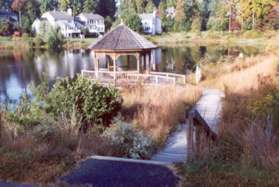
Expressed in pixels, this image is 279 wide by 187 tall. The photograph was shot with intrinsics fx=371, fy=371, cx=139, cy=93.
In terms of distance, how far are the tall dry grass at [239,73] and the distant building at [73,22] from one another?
49851 mm

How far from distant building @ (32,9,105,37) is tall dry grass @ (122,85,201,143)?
5349 cm

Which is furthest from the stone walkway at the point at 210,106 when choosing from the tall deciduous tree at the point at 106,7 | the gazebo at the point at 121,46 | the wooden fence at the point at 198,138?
the tall deciduous tree at the point at 106,7

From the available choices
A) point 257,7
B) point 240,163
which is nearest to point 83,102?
point 240,163

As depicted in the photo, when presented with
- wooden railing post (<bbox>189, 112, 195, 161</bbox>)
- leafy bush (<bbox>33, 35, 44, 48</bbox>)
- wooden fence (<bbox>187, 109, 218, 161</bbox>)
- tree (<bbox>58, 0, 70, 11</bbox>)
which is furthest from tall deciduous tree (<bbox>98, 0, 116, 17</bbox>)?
wooden railing post (<bbox>189, 112, 195, 161</bbox>)

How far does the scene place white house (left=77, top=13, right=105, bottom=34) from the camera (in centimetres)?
6919

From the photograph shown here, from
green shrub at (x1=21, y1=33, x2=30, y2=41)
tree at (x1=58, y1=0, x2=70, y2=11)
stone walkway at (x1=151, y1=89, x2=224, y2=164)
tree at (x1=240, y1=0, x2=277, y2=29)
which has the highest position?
tree at (x1=58, y1=0, x2=70, y2=11)

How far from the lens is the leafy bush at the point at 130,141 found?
285 inches

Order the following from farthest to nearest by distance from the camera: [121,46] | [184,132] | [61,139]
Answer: [121,46] < [184,132] < [61,139]

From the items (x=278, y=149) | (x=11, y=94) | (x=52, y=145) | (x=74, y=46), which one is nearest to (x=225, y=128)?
(x=278, y=149)

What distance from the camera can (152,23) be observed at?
6712 cm

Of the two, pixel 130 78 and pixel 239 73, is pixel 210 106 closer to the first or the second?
pixel 239 73

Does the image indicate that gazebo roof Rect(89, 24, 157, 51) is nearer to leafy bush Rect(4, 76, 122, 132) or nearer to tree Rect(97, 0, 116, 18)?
leafy bush Rect(4, 76, 122, 132)

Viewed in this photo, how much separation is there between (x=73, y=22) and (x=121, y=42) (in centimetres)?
5204

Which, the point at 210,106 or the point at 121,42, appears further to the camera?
the point at 121,42
